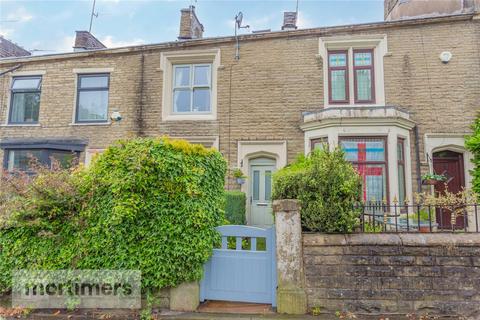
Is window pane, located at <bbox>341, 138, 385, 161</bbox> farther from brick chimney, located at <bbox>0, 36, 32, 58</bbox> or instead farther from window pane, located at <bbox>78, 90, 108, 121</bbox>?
brick chimney, located at <bbox>0, 36, 32, 58</bbox>

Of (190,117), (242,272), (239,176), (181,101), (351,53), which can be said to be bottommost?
(242,272)

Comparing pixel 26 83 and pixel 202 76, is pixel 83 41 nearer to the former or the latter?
pixel 26 83

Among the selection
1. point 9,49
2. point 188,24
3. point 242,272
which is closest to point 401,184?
point 242,272

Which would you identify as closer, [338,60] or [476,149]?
[476,149]

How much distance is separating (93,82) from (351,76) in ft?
29.5

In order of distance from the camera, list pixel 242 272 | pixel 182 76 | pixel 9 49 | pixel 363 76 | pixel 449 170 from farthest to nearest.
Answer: pixel 9 49 → pixel 182 76 → pixel 363 76 → pixel 449 170 → pixel 242 272

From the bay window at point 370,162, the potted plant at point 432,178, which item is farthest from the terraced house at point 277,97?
the potted plant at point 432,178

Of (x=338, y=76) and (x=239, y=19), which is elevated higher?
(x=239, y=19)

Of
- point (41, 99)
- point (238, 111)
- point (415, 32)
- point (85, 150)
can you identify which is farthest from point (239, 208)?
point (41, 99)

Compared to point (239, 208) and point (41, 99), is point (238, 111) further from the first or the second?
point (41, 99)

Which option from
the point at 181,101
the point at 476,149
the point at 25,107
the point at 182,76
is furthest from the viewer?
the point at 25,107

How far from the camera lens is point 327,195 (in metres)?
4.32

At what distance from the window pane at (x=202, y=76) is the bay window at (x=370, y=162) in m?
5.00

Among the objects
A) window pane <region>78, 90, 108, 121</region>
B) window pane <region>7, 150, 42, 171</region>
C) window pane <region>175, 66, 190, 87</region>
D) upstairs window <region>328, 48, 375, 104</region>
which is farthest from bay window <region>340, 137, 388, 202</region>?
window pane <region>7, 150, 42, 171</region>
